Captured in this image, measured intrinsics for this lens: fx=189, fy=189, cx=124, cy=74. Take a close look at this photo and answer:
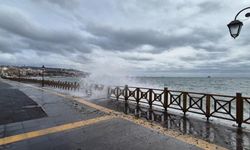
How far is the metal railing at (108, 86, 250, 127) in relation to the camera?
780 centimetres

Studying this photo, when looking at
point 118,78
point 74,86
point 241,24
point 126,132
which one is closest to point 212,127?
point 126,132

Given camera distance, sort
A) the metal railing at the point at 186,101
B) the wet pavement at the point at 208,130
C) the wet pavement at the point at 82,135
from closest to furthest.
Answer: the wet pavement at the point at 82,135 < the wet pavement at the point at 208,130 < the metal railing at the point at 186,101

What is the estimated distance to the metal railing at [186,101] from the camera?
307 inches

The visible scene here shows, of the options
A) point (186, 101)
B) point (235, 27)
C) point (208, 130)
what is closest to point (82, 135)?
point (208, 130)

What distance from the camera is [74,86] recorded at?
24.3 metres

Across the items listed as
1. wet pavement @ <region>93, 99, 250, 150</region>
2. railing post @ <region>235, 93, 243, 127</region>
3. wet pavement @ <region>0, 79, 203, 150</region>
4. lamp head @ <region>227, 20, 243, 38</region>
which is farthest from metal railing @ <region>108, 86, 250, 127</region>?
wet pavement @ <region>0, 79, 203, 150</region>

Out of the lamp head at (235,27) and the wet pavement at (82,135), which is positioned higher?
the lamp head at (235,27)

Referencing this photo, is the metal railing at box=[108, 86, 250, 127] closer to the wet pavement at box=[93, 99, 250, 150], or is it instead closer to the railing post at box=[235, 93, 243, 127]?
the railing post at box=[235, 93, 243, 127]

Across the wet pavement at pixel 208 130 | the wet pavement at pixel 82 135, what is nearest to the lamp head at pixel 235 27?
the wet pavement at pixel 208 130

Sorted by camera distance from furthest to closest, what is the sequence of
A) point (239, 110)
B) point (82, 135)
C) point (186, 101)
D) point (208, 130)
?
1. point (186, 101)
2. point (239, 110)
3. point (208, 130)
4. point (82, 135)

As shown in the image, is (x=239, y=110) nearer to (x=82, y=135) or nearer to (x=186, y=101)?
(x=186, y=101)

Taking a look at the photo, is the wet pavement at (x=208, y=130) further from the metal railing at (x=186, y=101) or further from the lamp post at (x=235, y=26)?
the lamp post at (x=235, y=26)

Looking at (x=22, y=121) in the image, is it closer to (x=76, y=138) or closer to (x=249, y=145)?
(x=76, y=138)

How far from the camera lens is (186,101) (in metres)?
9.94
